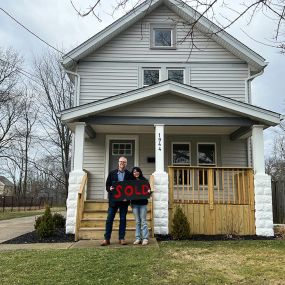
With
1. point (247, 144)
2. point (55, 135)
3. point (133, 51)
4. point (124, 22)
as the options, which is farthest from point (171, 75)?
point (55, 135)

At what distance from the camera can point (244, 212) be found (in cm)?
989

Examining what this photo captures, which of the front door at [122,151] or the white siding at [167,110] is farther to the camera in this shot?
the front door at [122,151]

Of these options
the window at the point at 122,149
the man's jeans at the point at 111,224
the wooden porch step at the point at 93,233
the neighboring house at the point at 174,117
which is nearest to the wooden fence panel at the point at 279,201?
the neighboring house at the point at 174,117

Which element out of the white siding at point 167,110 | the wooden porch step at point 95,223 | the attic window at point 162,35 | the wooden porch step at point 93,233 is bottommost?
the wooden porch step at point 93,233

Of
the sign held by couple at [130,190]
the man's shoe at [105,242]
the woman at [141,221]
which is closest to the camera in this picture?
the man's shoe at [105,242]

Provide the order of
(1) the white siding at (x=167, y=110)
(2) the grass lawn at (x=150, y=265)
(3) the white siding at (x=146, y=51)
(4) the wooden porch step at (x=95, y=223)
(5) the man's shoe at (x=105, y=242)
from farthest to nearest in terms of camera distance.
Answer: (3) the white siding at (x=146, y=51) → (1) the white siding at (x=167, y=110) → (4) the wooden porch step at (x=95, y=223) → (5) the man's shoe at (x=105, y=242) → (2) the grass lawn at (x=150, y=265)

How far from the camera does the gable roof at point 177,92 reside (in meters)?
10.1

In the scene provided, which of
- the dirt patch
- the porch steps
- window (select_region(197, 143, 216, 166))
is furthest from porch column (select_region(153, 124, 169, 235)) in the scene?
window (select_region(197, 143, 216, 166))

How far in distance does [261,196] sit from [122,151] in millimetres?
4896

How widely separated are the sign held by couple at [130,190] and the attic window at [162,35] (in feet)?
22.2

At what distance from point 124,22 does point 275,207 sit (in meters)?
8.60

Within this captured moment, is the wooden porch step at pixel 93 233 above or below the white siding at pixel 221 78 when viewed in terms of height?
below

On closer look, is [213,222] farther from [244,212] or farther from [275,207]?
[275,207]

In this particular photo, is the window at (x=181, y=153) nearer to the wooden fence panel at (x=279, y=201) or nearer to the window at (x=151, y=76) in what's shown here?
the window at (x=151, y=76)
